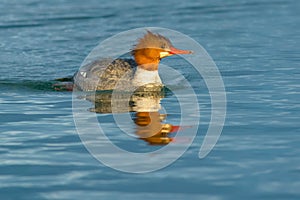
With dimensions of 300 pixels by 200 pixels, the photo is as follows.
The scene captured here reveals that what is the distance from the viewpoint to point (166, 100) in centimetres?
1081

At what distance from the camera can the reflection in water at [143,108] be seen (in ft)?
28.5

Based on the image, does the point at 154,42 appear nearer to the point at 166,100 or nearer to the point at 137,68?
the point at 137,68

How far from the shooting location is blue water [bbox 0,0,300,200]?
6.71 metres

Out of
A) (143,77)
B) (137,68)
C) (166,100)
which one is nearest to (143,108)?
(166,100)

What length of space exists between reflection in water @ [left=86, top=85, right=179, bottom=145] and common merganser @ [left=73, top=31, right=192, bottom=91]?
0.50 ft

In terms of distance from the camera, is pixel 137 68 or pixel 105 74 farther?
pixel 137 68

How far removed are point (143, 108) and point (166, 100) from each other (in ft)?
1.93

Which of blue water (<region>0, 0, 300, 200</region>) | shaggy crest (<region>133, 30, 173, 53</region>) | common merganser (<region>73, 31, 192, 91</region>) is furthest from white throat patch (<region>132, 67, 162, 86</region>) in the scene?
blue water (<region>0, 0, 300, 200</region>)

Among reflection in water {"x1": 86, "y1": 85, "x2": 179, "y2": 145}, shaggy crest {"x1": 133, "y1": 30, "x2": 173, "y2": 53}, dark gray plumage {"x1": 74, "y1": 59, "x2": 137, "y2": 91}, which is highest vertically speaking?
shaggy crest {"x1": 133, "y1": 30, "x2": 173, "y2": 53}

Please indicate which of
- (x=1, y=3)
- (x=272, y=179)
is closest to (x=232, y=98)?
(x=272, y=179)

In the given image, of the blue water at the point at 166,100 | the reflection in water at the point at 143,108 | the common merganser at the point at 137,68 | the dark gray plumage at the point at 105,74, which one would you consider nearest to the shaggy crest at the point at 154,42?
the common merganser at the point at 137,68

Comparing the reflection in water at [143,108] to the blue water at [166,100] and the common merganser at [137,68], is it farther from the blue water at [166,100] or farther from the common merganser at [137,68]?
the blue water at [166,100]

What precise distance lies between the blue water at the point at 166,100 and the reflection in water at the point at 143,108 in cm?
34

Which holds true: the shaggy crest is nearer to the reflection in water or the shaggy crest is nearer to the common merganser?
the common merganser
